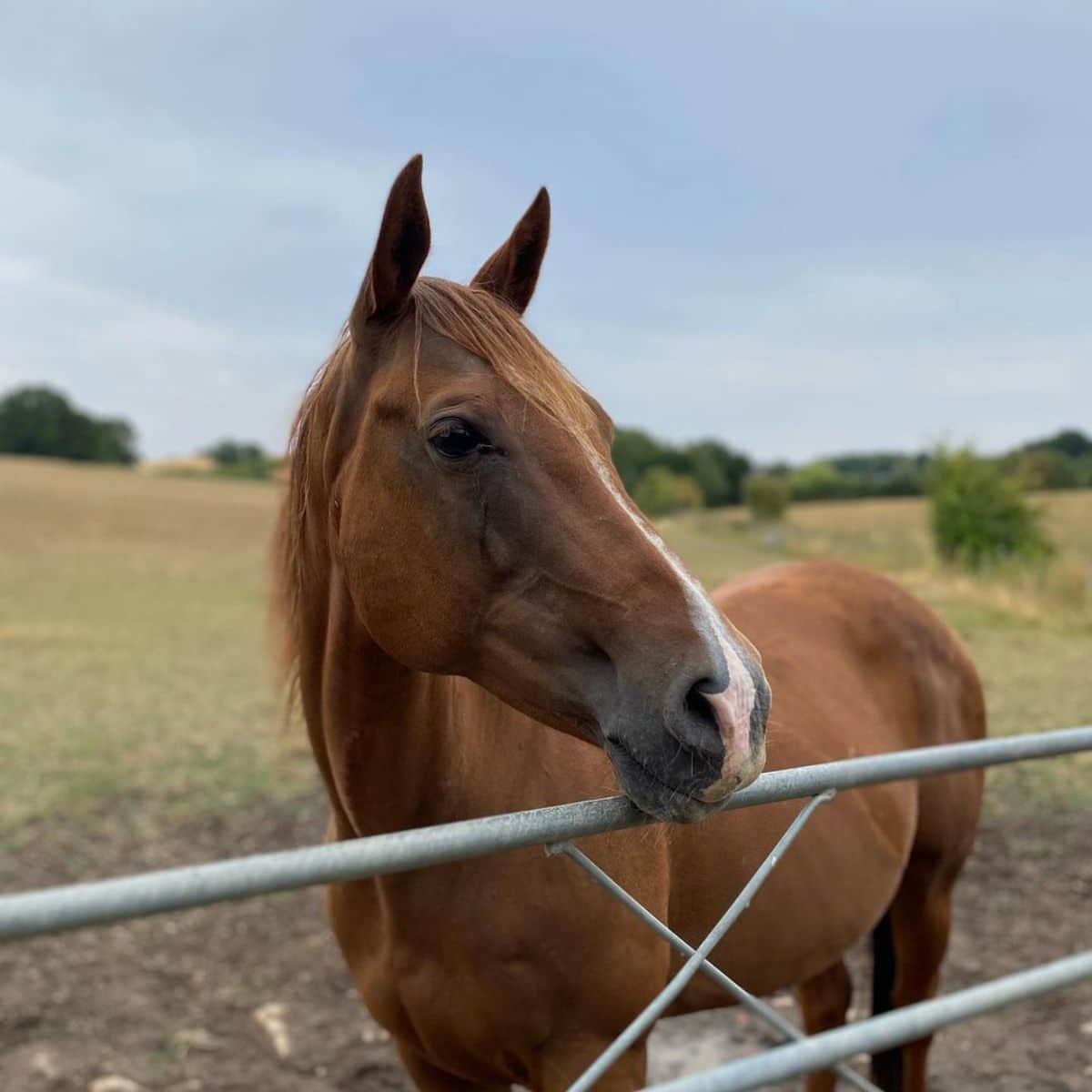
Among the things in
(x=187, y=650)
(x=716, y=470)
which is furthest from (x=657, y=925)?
(x=716, y=470)

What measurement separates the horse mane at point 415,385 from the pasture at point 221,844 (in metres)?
0.29

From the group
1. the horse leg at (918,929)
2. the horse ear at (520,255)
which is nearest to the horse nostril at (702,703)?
the horse ear at (520,255)

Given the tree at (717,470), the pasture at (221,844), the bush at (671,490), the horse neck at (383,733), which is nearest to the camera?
the horse neck at (383,733)

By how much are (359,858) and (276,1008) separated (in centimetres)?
330

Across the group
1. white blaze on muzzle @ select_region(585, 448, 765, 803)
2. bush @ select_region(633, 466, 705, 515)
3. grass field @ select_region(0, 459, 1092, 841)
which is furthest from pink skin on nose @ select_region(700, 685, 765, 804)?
bush @ select_region(633, 466, 705, 515)

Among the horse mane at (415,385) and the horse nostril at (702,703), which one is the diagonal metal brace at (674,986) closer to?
the horse nostril at (702,703)

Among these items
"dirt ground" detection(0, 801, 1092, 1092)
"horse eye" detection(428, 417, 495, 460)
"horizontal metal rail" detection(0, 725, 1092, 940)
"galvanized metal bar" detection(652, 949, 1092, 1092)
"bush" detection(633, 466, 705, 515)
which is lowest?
"dirt ground" detection(0, 801, 1092, 1092)

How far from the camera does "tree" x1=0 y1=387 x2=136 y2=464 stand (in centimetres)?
6156

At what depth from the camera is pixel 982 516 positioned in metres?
22.6

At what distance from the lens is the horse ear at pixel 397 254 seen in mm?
1602

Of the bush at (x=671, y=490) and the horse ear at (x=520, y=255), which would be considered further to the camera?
the bush at (x=671, y=490)

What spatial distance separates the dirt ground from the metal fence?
2314mm

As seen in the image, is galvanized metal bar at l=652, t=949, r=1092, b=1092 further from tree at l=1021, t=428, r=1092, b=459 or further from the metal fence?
tree at l=1021, t=428, r=1092, b=459

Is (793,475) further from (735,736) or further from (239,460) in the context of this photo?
(735,736)
